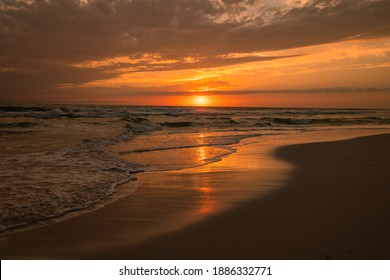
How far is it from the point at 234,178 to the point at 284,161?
3.32 metres

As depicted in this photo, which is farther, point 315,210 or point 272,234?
point 315,210

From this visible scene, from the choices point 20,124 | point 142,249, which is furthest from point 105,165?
point 20,124

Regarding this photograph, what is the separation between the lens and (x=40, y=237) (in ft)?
15.2

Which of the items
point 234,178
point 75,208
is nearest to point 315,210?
point 234,178

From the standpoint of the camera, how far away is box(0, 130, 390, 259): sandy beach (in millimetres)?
4074

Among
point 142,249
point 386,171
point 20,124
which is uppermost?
point 20,124

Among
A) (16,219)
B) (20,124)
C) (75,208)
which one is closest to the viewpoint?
(16,219)

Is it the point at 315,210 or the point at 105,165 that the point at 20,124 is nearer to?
the point at 105,165

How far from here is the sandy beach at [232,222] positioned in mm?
A: 4074

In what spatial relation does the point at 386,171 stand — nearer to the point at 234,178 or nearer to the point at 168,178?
the point at 234,178

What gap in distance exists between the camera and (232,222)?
199 inches

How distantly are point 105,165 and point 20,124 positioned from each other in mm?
20081

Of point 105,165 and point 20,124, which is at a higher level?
point 20,124

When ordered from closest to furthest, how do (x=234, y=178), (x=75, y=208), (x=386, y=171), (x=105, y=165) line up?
(x=75, y=208) < (x=234, y=178) < (x=386, y=171) < (x=105, y=165)
